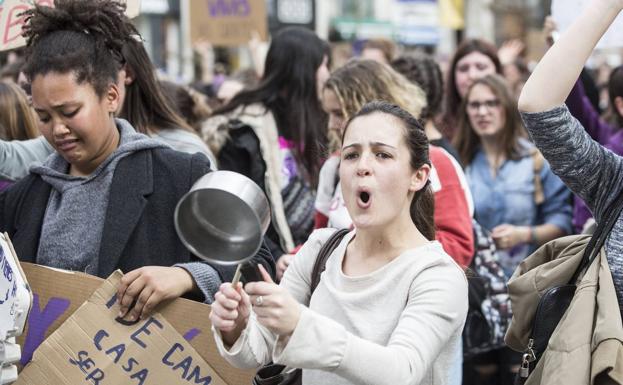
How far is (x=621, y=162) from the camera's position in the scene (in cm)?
274

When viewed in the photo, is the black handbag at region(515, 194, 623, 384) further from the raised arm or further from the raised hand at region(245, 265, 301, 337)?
the raised hand at region(245, 265, 301, 337)

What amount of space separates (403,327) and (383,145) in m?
0.48

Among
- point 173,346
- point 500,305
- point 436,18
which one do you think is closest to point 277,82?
point 500,305

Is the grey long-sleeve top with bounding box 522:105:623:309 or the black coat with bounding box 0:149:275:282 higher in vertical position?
the grey long-sleeve top with bounding box 522:105:623:309

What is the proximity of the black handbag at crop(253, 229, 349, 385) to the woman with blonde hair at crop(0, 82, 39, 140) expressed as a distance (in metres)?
2.64

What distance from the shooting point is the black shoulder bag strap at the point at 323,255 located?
2717mm

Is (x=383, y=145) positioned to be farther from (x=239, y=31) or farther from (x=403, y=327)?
(x=239, y=31)

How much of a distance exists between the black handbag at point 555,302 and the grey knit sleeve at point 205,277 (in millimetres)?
917

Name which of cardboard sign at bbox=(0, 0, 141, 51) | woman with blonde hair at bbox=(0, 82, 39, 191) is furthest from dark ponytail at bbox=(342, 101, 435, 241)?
woman with blonde hair at bbox=(0, 82, 39, 191)

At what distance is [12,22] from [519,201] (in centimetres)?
280

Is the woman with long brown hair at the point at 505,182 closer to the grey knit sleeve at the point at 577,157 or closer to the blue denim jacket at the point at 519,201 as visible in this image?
the blue denim jacket at the point at 519,201

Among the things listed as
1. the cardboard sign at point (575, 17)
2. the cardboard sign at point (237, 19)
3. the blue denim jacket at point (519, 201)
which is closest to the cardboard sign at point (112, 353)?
the cardboard sign at point (575, 17)

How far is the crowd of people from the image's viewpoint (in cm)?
237

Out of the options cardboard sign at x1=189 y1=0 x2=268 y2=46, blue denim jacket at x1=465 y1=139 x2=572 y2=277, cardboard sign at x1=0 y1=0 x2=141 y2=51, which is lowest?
blue denim jacket at x1=465 y1=139 x2=572 y2=277
